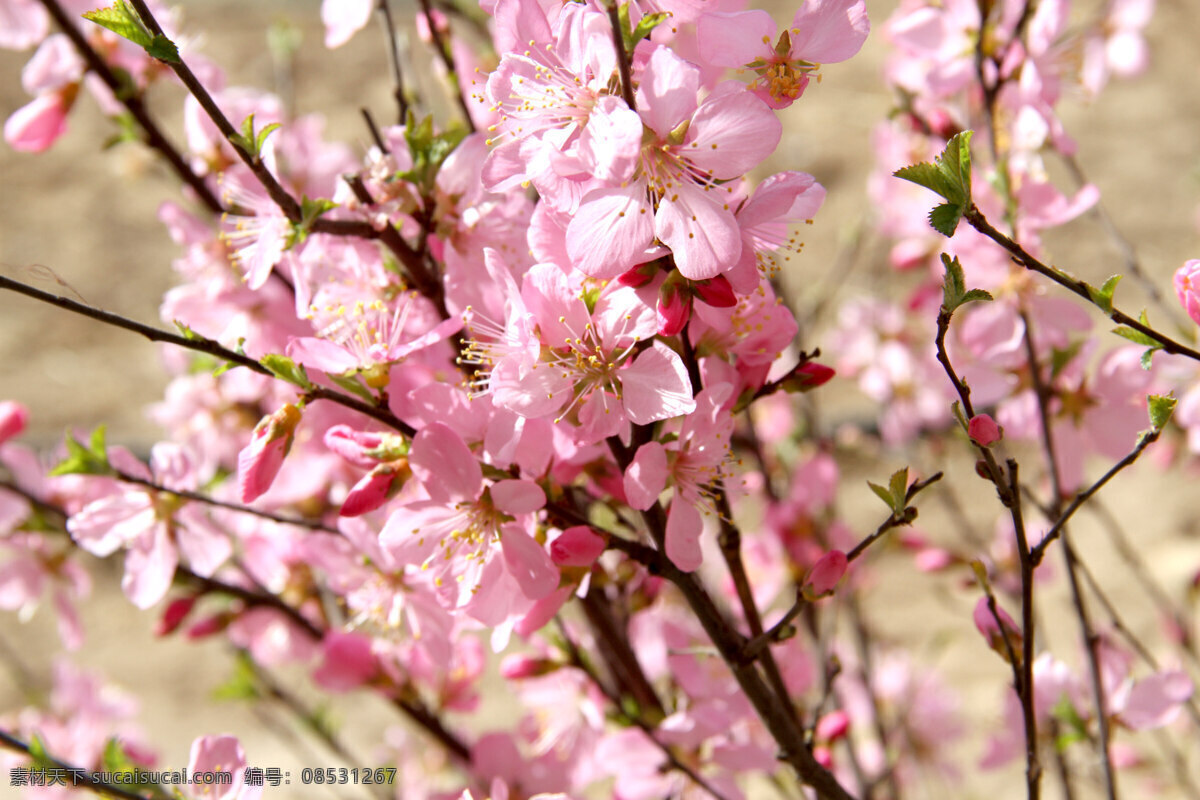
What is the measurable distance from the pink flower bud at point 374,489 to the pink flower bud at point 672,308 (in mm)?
235

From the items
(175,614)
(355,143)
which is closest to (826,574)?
(175,614)

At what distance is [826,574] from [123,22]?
0.64m

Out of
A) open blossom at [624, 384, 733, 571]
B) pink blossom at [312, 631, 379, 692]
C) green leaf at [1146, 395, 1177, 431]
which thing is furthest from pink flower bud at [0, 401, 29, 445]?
green leaf at [1146, 395, 1177, 431]

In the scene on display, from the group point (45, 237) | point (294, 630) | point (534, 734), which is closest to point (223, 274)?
point (294, 630)

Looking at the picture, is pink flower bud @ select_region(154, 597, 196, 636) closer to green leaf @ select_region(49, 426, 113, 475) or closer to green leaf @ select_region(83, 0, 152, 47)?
green leaf @ select_region(49, 426, 113, 475)

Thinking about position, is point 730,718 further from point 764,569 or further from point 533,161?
point 533,161

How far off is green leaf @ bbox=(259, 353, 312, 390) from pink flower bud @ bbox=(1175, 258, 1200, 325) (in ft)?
2.08

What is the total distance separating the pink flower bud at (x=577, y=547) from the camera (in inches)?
24.9

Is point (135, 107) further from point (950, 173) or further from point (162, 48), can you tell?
point (950, 173)

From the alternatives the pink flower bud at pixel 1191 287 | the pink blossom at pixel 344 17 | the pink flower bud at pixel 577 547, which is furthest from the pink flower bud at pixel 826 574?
the pink blossom at pixel 344 17

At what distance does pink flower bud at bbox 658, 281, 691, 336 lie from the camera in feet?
1.87

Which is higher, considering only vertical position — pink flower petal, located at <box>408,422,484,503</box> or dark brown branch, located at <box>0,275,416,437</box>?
dark brown branch, located at <box>0,275,416,437</box>

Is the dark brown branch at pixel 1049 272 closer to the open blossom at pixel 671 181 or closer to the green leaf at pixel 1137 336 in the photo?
the green leaf at pixel 1137 336

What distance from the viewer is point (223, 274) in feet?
3.33
